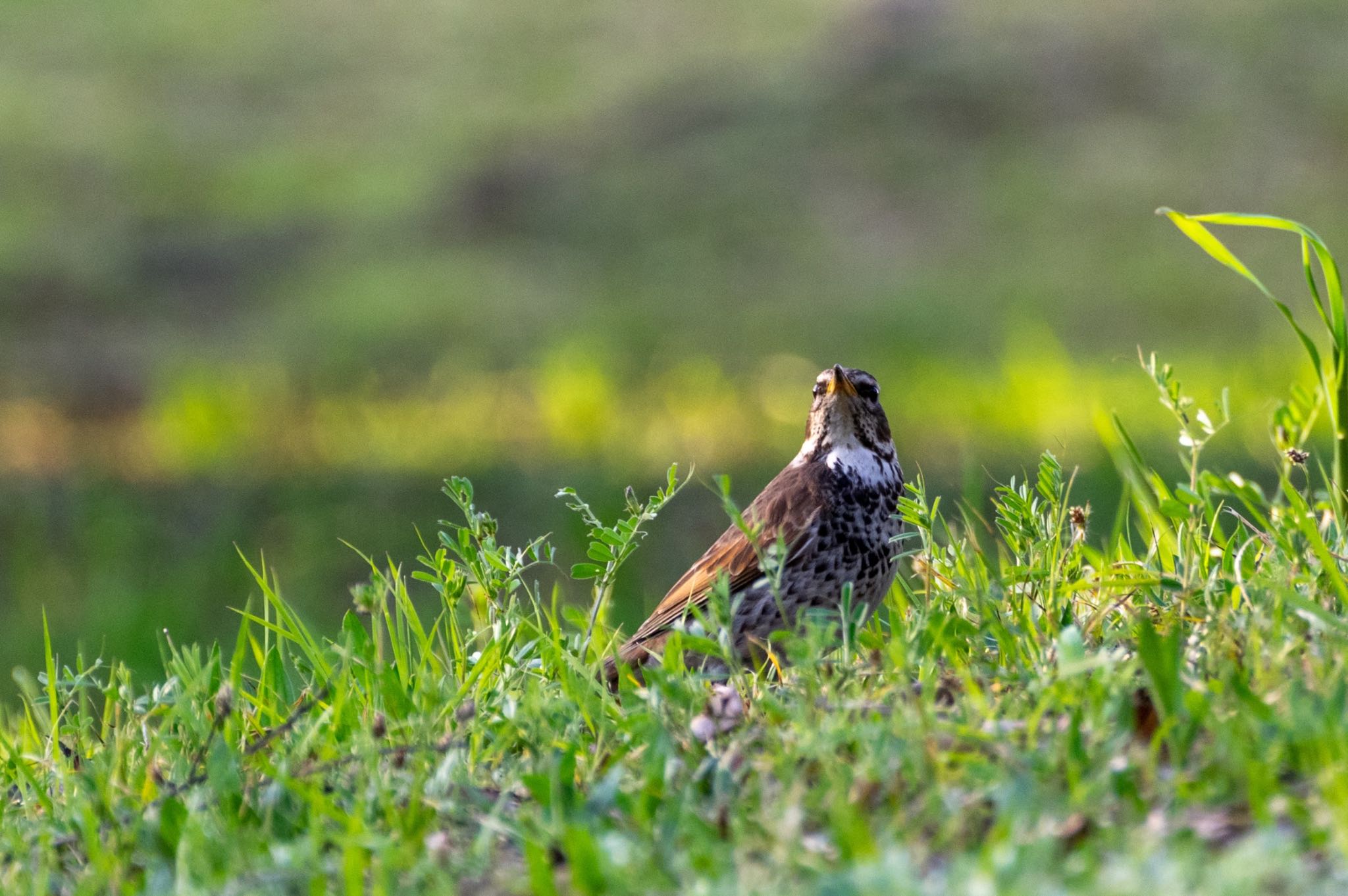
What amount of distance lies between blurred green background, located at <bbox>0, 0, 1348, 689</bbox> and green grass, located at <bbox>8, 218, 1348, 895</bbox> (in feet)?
9.71

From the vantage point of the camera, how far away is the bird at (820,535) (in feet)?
13.8

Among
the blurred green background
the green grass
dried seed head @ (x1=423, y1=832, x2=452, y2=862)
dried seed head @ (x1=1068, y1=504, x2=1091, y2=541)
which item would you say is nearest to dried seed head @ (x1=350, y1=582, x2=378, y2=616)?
the green grass

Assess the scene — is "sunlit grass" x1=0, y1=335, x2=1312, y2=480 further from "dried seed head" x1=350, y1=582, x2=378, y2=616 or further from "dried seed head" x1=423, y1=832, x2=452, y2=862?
"dried seed head" x1=423, y1=832, x2=452, y2=862

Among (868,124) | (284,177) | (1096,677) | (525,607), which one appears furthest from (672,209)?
(1096,677)

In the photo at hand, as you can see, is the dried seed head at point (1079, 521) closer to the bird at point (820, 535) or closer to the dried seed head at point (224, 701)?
the bird at point (820, 535)

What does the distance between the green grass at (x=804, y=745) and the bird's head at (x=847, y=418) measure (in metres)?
0.86

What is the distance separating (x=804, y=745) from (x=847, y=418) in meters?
2.12

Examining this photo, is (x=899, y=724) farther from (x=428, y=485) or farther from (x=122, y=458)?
(x=122, y=458)

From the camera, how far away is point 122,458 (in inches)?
358

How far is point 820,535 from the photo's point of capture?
422 cm

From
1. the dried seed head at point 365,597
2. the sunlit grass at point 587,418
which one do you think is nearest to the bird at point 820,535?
the dried seed head at point 365,597

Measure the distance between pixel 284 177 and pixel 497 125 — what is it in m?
2.12

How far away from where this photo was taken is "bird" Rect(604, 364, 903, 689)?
4191 millimetres

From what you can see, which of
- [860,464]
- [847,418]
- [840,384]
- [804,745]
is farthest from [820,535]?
[804,745]
